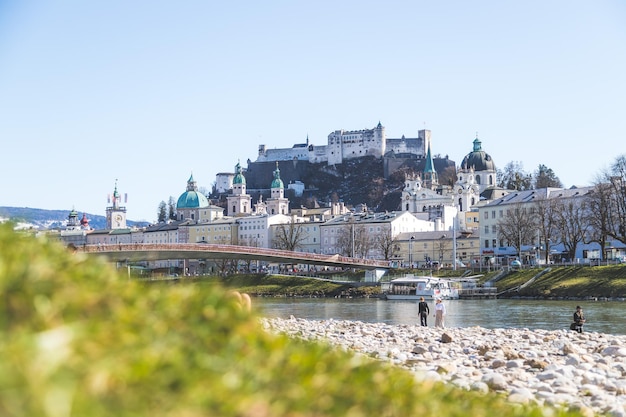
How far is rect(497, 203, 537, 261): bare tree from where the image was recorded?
86125 millimetres

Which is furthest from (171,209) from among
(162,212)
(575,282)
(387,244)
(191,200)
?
(575,282)

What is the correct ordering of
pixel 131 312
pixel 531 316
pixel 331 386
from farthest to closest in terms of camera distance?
pixel 531 316, pixel 331 386, pixel 131 312

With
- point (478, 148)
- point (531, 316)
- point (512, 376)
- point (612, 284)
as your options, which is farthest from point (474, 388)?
point (478, 148)

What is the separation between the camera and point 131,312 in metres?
4.24

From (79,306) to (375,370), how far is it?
103 inches

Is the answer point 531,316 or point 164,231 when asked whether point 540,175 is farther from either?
point 531,316

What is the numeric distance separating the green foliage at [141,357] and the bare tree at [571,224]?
71.3 meters

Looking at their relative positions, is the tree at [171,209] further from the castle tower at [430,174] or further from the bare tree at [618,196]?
the bare tree at [618,196]

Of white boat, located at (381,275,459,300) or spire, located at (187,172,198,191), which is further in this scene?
spire, located at (187,172,198,191)

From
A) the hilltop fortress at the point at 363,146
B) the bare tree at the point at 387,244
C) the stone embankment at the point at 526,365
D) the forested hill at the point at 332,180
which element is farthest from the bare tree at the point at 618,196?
the hilltop fortress at the point at 363,146

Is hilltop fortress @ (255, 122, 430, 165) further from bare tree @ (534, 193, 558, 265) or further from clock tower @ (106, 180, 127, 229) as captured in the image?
bare tree @ (534, 193, 558, 265)

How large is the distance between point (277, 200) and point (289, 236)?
40121 mm

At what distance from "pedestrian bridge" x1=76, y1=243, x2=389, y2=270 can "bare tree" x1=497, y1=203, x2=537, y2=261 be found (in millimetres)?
12460

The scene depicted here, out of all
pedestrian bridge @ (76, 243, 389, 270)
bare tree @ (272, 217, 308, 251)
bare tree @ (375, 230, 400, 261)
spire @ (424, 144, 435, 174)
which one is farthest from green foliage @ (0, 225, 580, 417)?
spire @ (424, 144, 435, 174)
